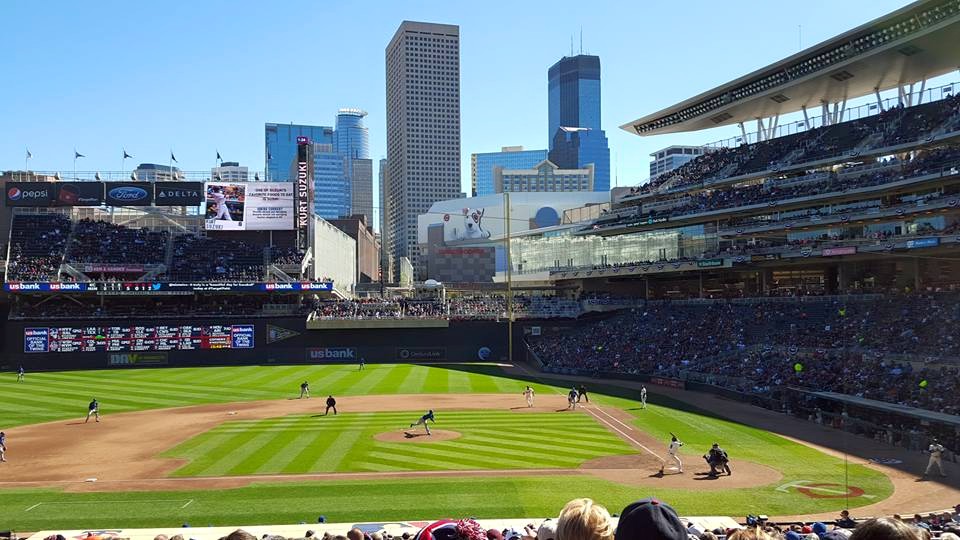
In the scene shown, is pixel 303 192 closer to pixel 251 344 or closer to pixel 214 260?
pixel 214 260

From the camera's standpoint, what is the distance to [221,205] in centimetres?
8000

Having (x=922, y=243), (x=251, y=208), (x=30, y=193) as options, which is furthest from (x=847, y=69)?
(x=30, y=193)

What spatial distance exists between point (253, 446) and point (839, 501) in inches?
869

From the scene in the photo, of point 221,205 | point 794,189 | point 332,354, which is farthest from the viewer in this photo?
point 221,205

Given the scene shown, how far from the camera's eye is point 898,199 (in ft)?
173

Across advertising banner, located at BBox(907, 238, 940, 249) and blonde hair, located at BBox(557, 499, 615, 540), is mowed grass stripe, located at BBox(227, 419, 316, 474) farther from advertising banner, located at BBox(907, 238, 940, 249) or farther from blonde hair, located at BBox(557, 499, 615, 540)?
advertising banner, located at BBox(907, 238, 940, 249)

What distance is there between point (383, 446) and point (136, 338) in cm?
4694

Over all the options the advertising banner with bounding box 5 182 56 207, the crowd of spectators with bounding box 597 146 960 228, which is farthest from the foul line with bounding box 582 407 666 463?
the advertising banner with bounding box 5 182 56 207

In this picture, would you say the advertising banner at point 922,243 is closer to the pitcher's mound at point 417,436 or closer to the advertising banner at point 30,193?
the pitcher's mound at point 417,436

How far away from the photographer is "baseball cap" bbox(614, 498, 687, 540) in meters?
4.29

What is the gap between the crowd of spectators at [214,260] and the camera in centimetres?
7438

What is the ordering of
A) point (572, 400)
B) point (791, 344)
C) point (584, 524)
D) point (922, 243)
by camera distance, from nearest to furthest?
point (584, 524) < point (572, 400) < point (922, 243) < point (791, 344)

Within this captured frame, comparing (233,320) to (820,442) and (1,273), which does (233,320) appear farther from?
(820,442)

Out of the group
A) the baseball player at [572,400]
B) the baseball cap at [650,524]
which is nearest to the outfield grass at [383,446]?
the baseball player at [572,400]
